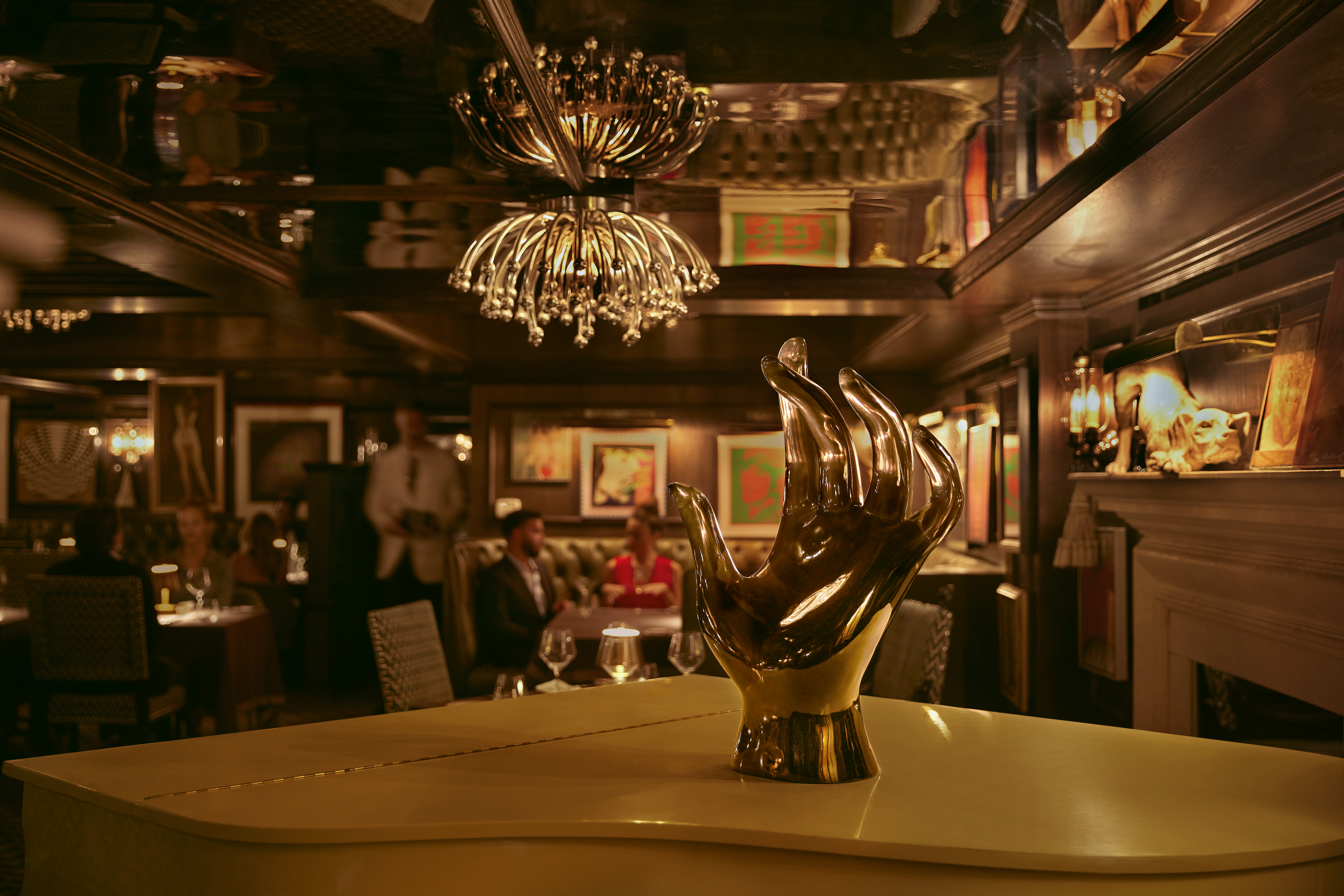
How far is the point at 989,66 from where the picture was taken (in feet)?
8.21

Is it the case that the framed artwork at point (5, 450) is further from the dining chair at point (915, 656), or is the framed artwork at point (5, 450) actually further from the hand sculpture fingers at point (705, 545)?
the hand sculpture fingers at point (705, 545)

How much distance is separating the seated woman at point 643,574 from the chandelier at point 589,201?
2868 millimetres

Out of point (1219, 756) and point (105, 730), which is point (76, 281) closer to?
point (105, 730)

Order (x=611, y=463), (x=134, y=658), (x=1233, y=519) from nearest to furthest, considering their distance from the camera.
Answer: (x=1233, y=519)
(x=134, y=658)
(x=611, y=463)

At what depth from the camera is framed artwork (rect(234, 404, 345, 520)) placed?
8.71 meters

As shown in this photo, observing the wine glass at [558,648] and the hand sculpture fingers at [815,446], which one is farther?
the wine glass at [558,648]

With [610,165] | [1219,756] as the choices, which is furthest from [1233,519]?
[610,165]

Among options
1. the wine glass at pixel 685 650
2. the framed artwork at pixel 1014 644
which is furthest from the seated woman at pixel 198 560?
the framed artwork at pixel 1014 644

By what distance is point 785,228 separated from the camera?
163 inches

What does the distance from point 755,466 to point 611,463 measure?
1.25 m

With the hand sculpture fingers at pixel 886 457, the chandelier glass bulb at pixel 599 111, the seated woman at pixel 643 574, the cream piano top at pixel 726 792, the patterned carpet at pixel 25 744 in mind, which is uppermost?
the chandelier glass bulb at pixel 599 111

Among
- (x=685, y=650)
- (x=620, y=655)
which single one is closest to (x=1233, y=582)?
(x=685, y=650)

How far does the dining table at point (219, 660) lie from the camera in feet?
15.2

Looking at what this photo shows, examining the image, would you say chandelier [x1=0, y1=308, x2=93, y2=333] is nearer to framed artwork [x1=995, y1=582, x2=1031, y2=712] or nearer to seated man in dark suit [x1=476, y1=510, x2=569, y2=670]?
seated man in dark suit [x1=476, y1=510, x2=569, y2=670]
